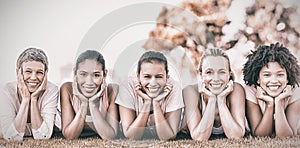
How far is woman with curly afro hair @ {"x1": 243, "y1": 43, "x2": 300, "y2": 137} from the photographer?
7.45ft

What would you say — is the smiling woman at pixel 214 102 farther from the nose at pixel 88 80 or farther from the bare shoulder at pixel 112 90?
the nose at pixel 88 80

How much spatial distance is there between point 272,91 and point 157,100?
654 mm

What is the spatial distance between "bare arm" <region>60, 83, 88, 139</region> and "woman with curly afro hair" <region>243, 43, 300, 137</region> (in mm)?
952

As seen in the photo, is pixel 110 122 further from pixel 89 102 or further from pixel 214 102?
pixel 214 102

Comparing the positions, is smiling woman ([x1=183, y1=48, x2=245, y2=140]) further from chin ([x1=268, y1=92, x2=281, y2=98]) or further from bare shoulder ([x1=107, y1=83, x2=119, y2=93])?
bare shoulder ([x1=107, y1=83, x2=119, y2=93])

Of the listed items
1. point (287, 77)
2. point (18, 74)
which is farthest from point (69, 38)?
point (287, 77)

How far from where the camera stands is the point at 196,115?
2.29 metres

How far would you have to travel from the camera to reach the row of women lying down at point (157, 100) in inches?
89.5

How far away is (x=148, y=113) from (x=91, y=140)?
364 mm

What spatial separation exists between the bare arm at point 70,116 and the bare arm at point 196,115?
58cm

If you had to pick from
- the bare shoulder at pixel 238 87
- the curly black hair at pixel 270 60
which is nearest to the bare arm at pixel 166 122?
the bare shoulder at pixel 238 87

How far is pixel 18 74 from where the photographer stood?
7.61ft

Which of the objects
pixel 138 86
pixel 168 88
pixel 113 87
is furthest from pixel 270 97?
pixel 113 87

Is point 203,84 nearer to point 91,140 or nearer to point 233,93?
point 233,93
